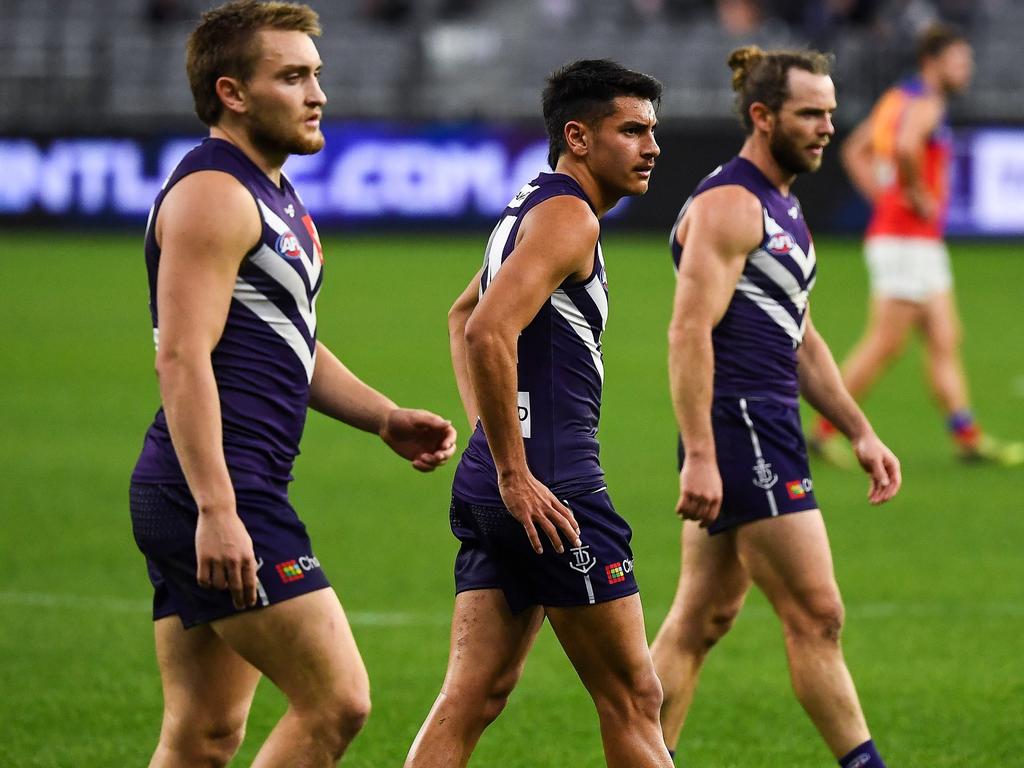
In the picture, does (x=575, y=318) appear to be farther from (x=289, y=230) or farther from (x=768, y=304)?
(x=768, y=304)

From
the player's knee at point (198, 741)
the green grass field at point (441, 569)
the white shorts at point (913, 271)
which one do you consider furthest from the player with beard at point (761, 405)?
the white shorts at point (913, 271)

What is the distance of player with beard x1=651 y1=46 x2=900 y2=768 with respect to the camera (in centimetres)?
549

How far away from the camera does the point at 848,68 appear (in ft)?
89.6

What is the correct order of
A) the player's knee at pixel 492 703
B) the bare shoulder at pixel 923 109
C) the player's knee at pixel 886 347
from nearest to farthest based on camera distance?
the player's knee at pixel 492 703, the player's knee at pixel 886 347, the bare shoulder at pixel 923 109

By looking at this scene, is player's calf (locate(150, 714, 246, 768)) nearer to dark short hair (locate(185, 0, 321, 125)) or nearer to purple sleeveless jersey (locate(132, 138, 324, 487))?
purple sleeveless jersey (locate(132, 138, 324, 487))

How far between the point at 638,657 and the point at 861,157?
8.53 meters

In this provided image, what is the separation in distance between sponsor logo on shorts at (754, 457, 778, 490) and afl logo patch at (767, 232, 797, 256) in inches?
27.5

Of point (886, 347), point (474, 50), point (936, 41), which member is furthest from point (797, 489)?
point (474, 50)

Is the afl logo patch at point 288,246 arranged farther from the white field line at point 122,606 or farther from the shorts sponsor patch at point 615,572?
the white field line at point 122,606

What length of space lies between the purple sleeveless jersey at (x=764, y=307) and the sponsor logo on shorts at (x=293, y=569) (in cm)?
188

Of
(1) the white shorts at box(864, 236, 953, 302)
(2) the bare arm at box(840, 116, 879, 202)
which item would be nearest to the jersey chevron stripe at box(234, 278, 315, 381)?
(1) the white shorts at box(864, 236, 953, 302)

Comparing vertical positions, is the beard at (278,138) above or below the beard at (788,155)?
above

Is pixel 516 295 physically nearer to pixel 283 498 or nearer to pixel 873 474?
pixel 283 498

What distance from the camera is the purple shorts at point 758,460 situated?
219 inches
